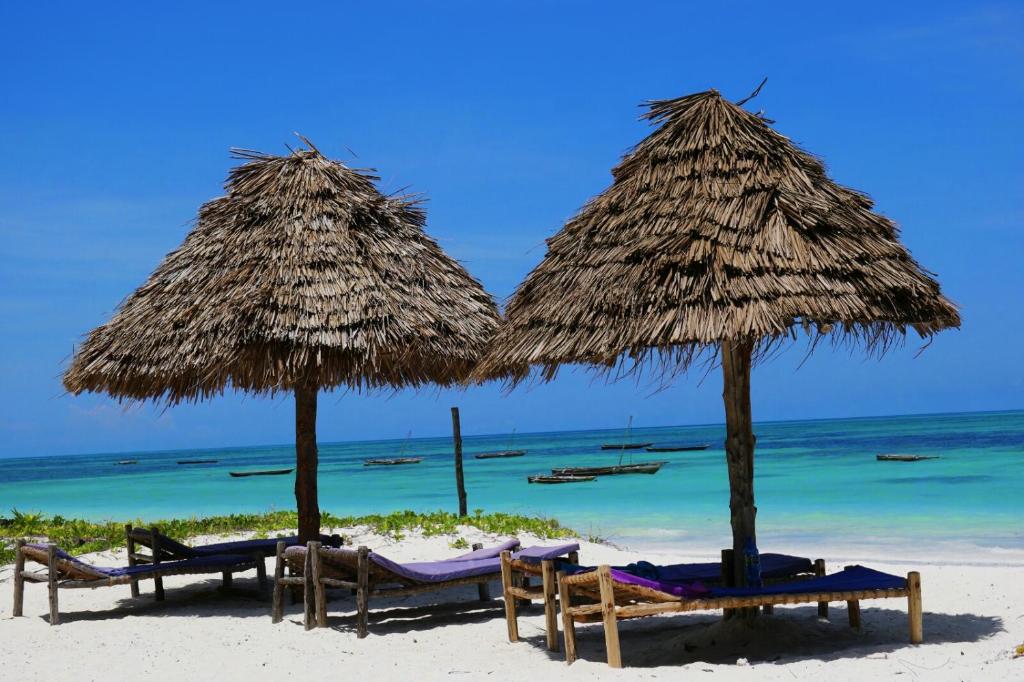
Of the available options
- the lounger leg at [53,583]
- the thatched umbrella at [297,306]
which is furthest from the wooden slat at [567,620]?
the lounger leg at [53,583]

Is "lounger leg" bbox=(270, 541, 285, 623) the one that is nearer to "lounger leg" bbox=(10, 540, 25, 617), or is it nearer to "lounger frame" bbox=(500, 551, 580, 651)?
"lounger frame" bbox=(500, 551, 580, 651)

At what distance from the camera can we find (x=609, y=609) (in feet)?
16.2

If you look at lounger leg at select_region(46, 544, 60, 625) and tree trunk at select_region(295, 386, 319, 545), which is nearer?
lounger leg at select_region(46, 544, 60, 625)

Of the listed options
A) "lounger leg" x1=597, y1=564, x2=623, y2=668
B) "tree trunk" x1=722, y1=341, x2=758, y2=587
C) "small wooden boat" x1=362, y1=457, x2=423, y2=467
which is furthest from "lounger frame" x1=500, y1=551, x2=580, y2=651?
"small wooden boat" x1=362, y1=457, x2=423, y2=467

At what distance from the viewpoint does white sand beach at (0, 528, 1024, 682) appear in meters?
5.03

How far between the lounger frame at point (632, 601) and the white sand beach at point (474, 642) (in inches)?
5.4

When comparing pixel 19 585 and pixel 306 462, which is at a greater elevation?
pixel 306 462

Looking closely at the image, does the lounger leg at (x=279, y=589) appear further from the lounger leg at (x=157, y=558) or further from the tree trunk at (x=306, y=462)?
the lounger leg at (x=157, y=558)

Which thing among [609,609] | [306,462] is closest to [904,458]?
[306,462]

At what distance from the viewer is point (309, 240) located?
740cm

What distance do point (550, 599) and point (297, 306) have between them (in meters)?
2.71

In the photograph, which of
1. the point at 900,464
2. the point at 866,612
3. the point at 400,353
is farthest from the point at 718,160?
the point at 900,464

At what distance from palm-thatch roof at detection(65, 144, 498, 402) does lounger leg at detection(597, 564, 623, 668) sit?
261cm

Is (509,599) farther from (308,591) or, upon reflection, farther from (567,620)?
(308,591)
